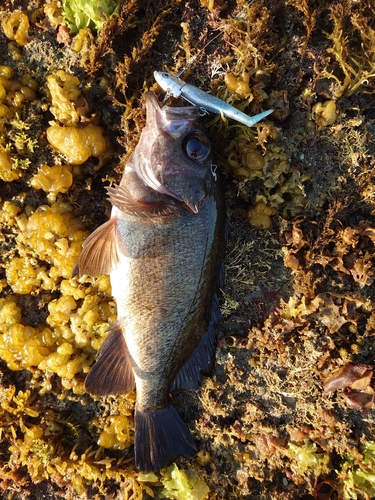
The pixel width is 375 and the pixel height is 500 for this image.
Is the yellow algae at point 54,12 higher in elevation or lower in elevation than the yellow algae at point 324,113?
lower

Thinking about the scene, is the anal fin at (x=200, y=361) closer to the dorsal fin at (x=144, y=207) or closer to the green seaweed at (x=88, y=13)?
the dorsal fin at (x=144, y=207)

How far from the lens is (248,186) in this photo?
130 inches

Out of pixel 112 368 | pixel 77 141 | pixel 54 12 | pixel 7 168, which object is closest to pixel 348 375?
pixel 112 368

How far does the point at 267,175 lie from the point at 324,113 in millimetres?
704

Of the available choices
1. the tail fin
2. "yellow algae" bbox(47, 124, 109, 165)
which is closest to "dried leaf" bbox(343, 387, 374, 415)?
the tail fin

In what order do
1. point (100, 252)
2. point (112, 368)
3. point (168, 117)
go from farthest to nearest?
point (112, 368), point (100, 252), point (168, 117)

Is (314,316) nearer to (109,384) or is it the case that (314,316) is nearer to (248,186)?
(248,186)

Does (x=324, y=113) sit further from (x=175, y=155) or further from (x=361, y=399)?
(x=361, y=399)

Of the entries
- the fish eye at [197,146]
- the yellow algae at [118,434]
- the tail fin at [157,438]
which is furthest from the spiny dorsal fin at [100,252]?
the yellow algae at [118,434]

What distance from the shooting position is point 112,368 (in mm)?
3244

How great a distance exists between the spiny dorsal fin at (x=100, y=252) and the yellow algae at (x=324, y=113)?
192 centimetres

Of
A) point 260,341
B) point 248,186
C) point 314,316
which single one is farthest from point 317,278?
point 248,186

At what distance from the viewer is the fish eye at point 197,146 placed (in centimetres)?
295

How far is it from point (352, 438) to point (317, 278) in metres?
1.49
